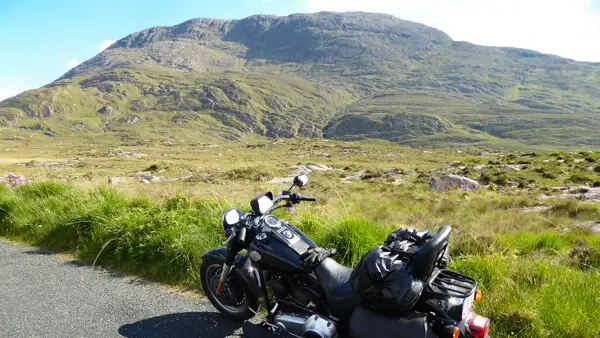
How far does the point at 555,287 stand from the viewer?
4711mm

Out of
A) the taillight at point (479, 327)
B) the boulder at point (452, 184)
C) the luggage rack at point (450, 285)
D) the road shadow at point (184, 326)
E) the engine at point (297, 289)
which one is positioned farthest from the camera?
the boulder at point (452, 184)

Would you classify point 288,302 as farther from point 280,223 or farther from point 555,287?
point 555,287

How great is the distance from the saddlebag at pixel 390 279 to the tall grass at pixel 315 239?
1.88 meters

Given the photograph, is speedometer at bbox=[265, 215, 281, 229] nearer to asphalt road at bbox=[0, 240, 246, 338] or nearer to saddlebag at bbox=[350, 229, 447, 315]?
saddlebag at bbox=[350, 229, 447, 315]

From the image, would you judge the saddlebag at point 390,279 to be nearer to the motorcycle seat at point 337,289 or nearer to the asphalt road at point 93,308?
the motorcycle seat at point 337,289

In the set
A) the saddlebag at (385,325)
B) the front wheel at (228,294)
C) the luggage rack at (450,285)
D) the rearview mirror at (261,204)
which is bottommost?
the front wheel at (228,294)

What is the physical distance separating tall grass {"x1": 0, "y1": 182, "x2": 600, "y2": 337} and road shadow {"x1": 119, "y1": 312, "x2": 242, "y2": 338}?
→ 1.00 metres

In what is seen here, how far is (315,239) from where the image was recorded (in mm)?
6422

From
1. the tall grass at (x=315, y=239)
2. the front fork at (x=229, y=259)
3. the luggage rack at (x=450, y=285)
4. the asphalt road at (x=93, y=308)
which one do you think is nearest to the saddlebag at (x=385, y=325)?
the luggage rack at (x=450, y=285)

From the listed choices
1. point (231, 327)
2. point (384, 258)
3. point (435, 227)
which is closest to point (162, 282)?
point (231, 327)

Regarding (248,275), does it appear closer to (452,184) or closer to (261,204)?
(261,204)

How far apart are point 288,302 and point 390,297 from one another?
1.48 meters

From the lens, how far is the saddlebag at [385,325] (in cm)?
293

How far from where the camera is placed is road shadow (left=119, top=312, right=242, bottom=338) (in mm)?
4602
